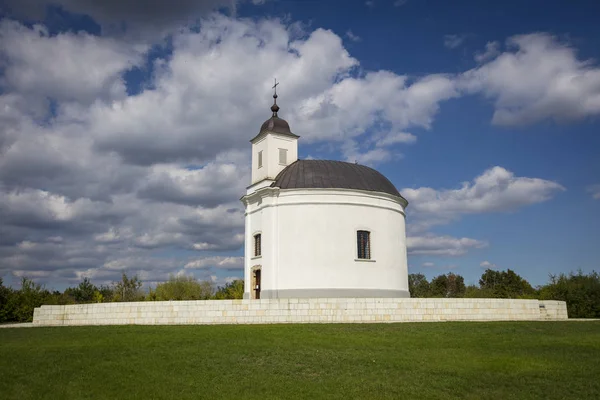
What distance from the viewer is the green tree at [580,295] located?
29953 millimetres

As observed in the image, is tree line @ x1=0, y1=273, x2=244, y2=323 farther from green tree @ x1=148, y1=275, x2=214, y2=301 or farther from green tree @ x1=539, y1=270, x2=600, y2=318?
green tree @ x1=539, y1=270, x2=600, y2=318

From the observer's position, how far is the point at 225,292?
47.9 meters

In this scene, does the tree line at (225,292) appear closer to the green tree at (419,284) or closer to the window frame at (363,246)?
the green tree at (419,284)

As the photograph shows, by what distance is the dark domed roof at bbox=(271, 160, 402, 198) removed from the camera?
29.1 m

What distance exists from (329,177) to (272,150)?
4.54 metres

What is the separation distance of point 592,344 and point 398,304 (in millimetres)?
8213

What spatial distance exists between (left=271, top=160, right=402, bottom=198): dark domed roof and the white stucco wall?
49 centimetres

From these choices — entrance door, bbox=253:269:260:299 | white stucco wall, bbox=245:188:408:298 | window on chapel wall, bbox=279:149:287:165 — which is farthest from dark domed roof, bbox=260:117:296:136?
entrance door, bbox=253:269:260:299

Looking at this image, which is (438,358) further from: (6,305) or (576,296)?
(6,305)

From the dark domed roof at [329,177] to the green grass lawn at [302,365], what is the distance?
1312cm

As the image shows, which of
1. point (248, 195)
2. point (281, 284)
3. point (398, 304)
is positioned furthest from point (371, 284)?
point (248, 195)

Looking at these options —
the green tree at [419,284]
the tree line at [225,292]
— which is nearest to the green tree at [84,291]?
the tree line at [225,292]

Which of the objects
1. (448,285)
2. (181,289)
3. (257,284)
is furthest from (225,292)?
(448,285)

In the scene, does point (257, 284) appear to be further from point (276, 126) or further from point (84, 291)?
point (84, 291)
